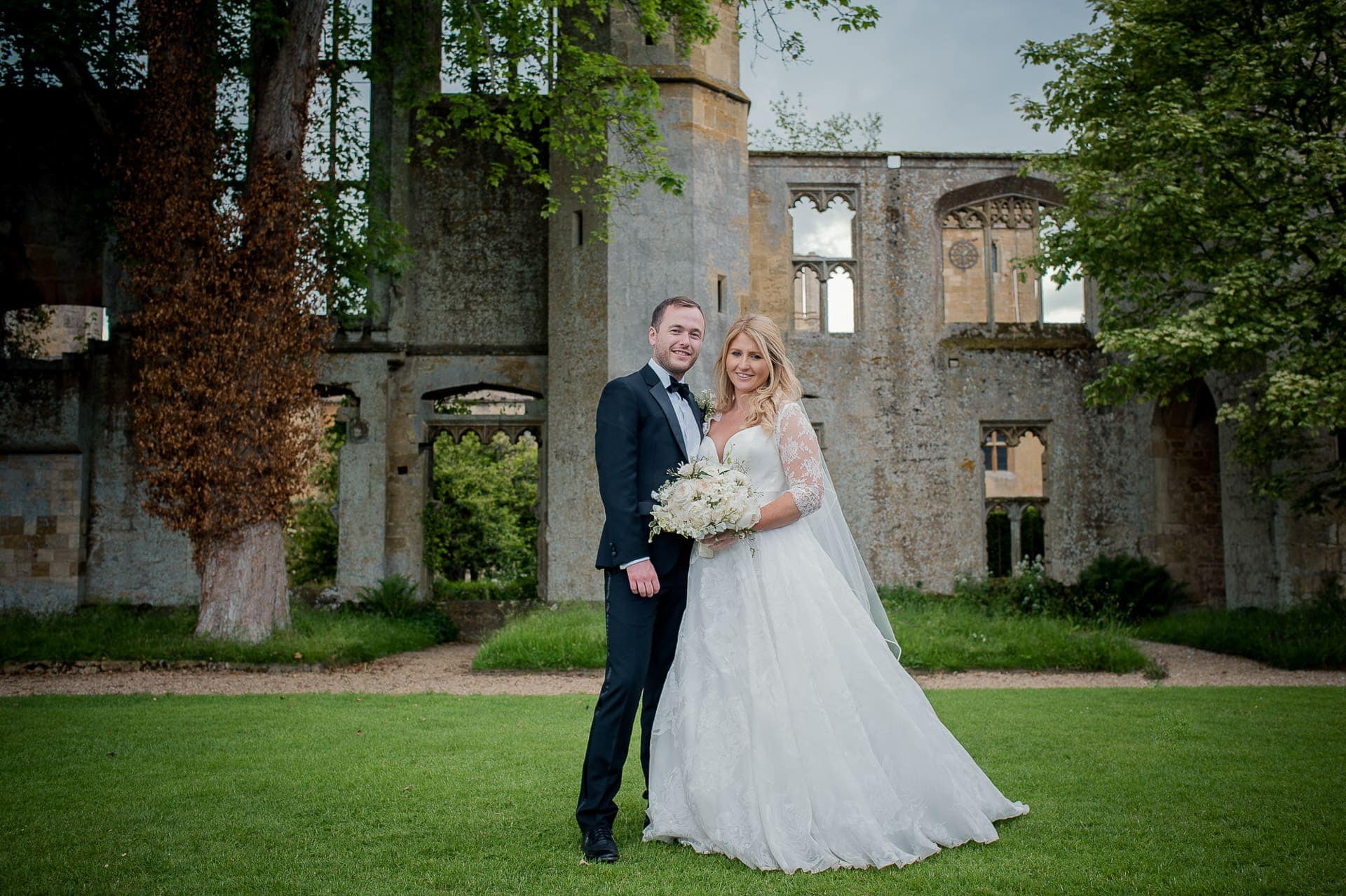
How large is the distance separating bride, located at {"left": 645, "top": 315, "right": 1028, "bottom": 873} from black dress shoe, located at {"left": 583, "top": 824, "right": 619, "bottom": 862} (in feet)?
0.68

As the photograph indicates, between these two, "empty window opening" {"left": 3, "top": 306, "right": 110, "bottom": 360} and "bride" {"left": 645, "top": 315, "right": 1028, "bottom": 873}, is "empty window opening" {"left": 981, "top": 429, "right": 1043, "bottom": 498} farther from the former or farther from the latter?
"bride" {"left": 645, "top": 315, "right": 1028, "bottom": 873}

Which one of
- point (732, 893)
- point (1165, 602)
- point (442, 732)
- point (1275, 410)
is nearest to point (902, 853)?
point (732, 893)

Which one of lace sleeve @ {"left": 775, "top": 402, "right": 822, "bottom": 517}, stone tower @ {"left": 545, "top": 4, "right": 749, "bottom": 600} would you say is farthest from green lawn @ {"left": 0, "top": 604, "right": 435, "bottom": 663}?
lace sleeve @ {"left": 775, "top": 402, "right": 822, "bottom": 517}

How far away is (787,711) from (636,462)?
102cm

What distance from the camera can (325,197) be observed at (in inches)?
417

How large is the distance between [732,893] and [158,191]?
9.23m

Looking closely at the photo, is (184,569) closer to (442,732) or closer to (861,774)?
(442,732)

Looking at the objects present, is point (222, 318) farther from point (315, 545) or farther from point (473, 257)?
point (315, 545)

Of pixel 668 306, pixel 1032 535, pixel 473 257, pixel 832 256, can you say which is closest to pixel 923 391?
pixel 832 256

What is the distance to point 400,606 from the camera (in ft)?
41.4

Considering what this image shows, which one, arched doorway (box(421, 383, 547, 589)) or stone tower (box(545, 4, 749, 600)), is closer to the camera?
stone tower (box(545, 4, 749, 600))

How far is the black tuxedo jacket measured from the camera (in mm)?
3564

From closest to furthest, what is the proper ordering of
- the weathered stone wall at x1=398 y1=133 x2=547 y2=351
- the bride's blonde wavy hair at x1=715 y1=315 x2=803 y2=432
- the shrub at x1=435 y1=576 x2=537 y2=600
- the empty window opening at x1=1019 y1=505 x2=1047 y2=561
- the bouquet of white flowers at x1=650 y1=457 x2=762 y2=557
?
the bouquet of white flowers at x1=650 y1=457 x2=762 y2=557
the bride's blonde wavy hair at x1=715 y1=315 x2=803 y2=432
the weathered stone wall at x1=398 y1=133 x2=547 y2=351
the shrub at x1=435 y1=576 x2=537 y2=600
the empty window opening at x1=1019 y1=505 x2=1047 y2=561

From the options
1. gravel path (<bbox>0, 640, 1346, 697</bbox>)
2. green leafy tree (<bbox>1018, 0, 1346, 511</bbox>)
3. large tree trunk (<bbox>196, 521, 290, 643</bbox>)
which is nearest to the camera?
gravel path (<bbox>0, 640, 1346, 697</bbox>)
